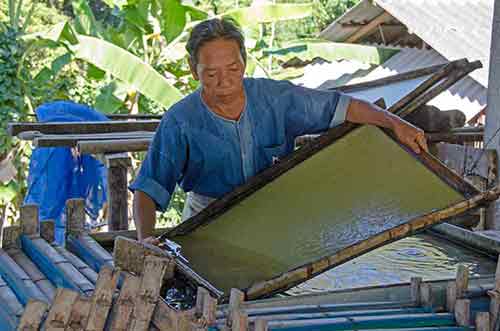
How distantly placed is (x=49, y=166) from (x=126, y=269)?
3627 millimetres

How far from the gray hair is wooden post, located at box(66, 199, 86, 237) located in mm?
635

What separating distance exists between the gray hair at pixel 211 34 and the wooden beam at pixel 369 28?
8314 mm

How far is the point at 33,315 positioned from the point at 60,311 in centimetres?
6

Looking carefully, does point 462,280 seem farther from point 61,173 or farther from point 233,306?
point 61,173

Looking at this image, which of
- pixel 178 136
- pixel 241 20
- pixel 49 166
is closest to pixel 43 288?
pixel 178 136

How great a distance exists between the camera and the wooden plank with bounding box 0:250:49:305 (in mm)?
2074

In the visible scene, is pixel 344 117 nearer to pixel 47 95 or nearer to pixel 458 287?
pixel 458 287

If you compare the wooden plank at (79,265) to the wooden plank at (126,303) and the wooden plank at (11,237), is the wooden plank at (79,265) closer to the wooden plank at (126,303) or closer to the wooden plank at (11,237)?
the wooden plank at (11,237)

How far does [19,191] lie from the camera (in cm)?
788

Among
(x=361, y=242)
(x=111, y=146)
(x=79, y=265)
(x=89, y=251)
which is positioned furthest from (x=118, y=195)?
(x=361, y=242)

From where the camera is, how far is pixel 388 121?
271 cm

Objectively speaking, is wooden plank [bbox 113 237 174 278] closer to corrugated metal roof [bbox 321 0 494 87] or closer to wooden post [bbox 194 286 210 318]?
wooden post [bbox 194 286 210 318]

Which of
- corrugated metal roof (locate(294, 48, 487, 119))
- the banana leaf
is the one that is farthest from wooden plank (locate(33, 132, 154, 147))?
corrugated metal roof (locate(294, 48, 487, 119))

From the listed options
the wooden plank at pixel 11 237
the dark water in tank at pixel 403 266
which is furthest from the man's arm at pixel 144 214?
the dark water in tank at pixel 403 266
